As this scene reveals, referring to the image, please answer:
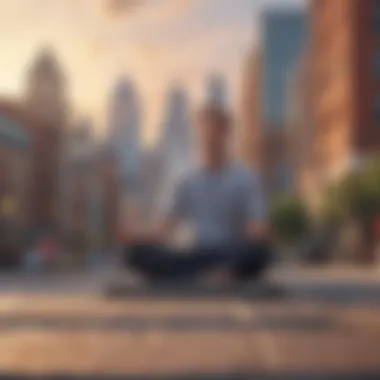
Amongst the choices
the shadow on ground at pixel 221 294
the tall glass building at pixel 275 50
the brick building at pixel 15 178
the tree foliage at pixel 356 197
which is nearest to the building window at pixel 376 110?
the tree foliage at pixel 356 197

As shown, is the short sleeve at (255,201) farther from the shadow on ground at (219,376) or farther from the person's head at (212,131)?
the shadow on ground at (219,376)

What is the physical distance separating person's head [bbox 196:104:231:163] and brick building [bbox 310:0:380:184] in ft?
103

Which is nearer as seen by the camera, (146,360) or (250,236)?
(146,360)

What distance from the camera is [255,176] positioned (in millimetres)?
7547

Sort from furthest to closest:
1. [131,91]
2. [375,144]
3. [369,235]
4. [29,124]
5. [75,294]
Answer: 1. [375,144]
2. [369,235]
3. [75,294]
4. [29,124]
5. [131,91]

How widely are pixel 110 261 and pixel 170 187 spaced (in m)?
5.21

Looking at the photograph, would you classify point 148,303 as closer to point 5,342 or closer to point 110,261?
point 110,261

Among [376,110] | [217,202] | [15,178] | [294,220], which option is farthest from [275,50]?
[294,220]

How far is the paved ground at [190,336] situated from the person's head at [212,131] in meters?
1.27

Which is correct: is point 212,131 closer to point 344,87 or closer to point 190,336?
point 190,336

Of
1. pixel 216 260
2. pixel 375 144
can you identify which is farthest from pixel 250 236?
pixel 375 144

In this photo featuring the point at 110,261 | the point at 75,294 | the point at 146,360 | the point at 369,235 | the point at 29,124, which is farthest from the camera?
the point at 369,235

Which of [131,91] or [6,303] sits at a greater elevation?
[131,91]

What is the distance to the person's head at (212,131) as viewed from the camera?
6.09 m
